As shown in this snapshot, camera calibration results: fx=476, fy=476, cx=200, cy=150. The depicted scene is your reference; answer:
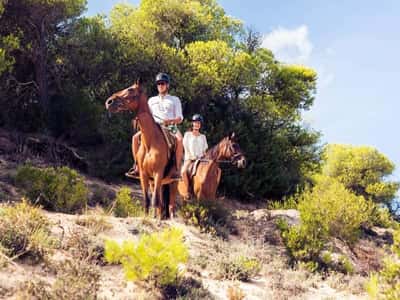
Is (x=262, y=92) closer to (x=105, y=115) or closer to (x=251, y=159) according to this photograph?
(x=251, y=159)

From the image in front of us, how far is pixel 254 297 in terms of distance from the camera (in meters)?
6.44

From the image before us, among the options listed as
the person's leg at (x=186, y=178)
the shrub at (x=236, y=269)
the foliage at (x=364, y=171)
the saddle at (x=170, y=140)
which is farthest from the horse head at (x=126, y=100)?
the foliage at (x=364, y=171)

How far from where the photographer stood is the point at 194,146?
11.8 meters

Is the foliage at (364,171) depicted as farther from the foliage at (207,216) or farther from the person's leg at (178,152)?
the person's leg at (178,152)

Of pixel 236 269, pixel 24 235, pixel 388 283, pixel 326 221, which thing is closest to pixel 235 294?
pixel 236 269

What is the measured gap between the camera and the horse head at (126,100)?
836 centimetres

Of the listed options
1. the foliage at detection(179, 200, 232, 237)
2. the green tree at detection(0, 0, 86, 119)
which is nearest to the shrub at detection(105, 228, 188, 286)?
the foliage at detection(179, 200, 232, 237)

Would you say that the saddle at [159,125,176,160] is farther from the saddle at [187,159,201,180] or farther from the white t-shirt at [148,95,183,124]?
the saddle at [187,159,201,180]

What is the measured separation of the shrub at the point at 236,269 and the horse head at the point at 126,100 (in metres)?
3.23

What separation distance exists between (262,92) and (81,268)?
20369 mm

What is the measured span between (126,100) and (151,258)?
367 centimetres

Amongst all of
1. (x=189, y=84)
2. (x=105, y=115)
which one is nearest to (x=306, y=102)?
(x=189, y=84)

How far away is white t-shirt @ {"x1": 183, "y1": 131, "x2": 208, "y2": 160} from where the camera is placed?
38.5 ft

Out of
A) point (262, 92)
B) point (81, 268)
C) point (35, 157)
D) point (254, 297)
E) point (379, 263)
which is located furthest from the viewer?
point (262, 92)
